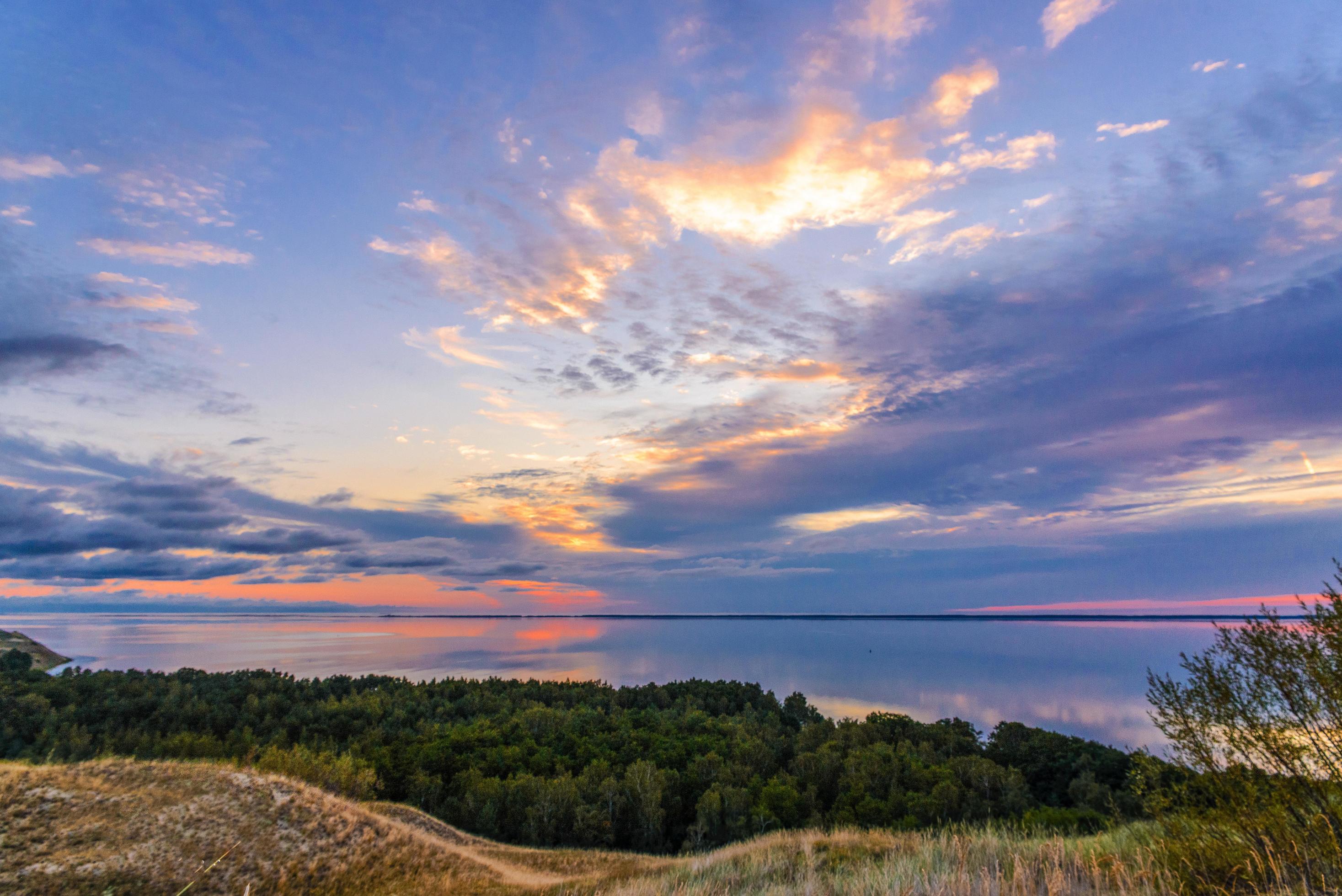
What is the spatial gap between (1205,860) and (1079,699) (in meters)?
103

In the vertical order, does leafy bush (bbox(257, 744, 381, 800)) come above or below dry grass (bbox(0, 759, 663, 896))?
below

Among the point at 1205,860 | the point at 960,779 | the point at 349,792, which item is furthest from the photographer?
the point at 960,779

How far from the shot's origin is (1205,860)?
1093cm

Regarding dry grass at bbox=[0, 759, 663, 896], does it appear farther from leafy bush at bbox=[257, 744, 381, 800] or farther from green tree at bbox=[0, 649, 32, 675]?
green tree at bbox=[0, 649, 32, 675]

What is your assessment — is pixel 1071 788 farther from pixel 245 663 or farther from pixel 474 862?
pixel 245 663

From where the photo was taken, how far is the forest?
4088 centimetres

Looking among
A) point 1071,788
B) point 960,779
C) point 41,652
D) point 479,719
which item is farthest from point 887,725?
point 41,652

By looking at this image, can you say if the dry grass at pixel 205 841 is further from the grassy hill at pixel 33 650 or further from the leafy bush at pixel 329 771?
the grassy hill at pixel 33 650

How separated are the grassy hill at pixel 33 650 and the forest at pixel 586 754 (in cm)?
6583

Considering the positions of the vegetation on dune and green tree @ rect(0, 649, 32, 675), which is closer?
the vegetation on dune

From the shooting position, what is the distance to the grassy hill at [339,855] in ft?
36.7

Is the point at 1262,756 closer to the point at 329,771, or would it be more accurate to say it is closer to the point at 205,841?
the point at 205,841

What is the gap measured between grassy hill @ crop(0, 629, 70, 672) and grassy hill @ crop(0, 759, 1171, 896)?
144 meters

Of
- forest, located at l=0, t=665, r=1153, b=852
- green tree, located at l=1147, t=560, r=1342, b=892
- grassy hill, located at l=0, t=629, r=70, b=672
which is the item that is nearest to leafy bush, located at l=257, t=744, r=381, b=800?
forest, located at l=0, t=665, r=1153, b=852
